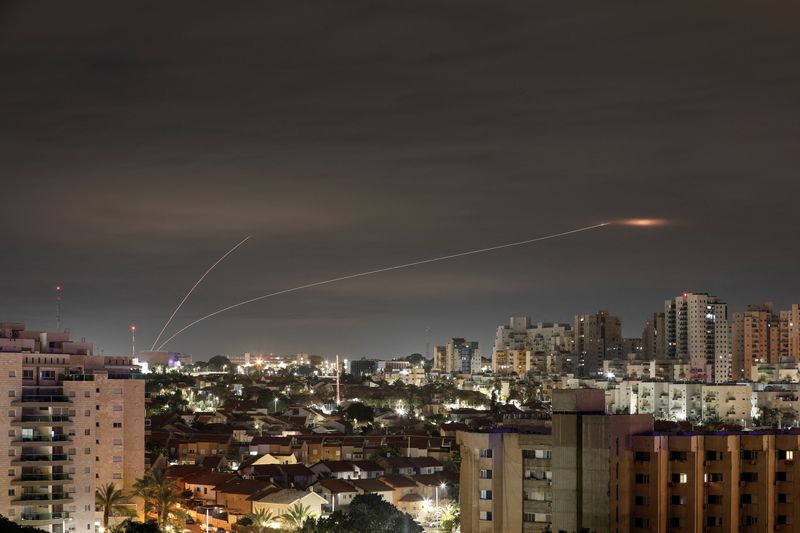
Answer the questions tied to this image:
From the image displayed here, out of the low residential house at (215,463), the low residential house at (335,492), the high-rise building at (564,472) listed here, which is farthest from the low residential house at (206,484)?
the high-rise building at (564,472)

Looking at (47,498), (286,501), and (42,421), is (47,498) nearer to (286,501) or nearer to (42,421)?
(42,421)

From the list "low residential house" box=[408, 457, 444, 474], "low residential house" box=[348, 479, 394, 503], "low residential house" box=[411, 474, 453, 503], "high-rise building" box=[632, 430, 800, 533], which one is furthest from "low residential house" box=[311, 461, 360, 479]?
"high-rise building" box=[632, 430, 800, 533]

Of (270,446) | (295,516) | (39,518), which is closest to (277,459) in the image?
(270,446)

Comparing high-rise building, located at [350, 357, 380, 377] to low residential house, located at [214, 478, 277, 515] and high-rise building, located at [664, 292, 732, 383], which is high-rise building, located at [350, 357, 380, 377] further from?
low residential house, located at [214, 478, 277, 515]

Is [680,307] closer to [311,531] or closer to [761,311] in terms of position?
[761,311]

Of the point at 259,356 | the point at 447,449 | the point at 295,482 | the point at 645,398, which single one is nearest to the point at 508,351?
the point at 259,356

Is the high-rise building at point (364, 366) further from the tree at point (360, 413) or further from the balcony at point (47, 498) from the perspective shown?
the balcony at point (47, 498)
